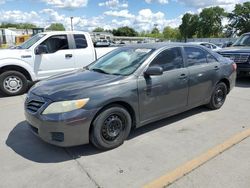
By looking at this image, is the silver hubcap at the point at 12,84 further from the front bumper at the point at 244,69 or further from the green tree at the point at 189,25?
the green tree at the point at 189,25

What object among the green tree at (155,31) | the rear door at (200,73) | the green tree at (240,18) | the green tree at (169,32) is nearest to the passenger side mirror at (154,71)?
the rear door at (200,73)

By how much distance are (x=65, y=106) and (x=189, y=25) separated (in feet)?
335

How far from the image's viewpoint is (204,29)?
312ft

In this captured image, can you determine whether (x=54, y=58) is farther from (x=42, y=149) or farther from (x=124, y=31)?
(x=124, y=31)

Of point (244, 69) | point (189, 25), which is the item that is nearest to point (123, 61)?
point (244, 69)

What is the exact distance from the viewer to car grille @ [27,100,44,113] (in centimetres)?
376

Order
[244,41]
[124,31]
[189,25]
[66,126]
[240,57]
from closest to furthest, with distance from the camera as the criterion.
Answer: [66,126]
[240,57]
[244,41]
[189,25]
[124,31]

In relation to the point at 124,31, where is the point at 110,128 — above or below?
below

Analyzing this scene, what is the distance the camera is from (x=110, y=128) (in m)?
3.92

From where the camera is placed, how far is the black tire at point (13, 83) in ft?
24.4

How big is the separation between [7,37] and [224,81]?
2126 inches

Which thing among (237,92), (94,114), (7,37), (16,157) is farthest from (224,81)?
(7,37)

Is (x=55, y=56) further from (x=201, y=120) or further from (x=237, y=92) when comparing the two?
(x=237, y=92)

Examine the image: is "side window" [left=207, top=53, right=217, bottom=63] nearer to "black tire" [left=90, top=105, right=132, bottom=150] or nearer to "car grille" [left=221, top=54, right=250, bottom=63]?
"black tire" [left=90, top=105, right=132, bottom=150]
